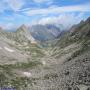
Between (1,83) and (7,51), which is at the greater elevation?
(7,51)

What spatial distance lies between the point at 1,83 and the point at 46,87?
12.6 meters

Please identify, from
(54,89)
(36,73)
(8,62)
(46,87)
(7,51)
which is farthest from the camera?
(7,51)

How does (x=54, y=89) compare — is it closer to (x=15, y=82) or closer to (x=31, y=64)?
(x=15, y=82)

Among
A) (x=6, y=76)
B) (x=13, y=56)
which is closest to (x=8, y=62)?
(x=13, y=56)

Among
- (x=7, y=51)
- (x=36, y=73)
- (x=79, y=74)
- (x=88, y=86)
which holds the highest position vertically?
(x=7, y=51)

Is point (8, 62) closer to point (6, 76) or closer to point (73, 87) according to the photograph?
point (6, 76)

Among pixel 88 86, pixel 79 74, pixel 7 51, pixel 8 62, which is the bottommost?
pixel 88 86

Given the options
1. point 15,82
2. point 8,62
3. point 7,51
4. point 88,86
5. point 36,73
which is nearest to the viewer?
point 88,86

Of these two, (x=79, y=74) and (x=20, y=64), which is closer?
(x=79, y=74)

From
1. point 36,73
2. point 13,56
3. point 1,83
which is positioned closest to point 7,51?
point 13,56

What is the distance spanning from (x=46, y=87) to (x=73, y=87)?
1317cm

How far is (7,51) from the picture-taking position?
14712cm

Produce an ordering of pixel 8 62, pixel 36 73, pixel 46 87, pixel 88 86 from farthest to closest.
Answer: pixel 8 62 < pixel 36 73 < pixel 46 87 < pixel 88 86

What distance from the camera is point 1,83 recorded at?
78812 mm
